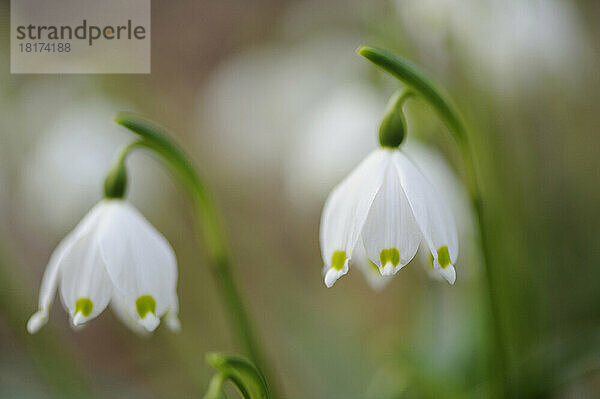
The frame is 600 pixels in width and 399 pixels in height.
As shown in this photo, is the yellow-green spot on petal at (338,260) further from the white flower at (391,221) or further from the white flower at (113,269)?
the white flower at (113,269)

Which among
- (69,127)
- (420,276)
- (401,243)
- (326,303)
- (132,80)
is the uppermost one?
(132,80)

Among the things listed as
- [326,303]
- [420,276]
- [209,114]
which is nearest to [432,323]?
[420,276]

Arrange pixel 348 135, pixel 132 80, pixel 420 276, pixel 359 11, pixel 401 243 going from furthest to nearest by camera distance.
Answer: pixel 132 80 → pixel 359 11 → pixel 420 276 → pixel 348 135 → pixel 401 243

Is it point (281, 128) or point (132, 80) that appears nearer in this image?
point (281, 128)

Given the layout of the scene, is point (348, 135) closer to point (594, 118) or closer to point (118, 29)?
point (118, 29)

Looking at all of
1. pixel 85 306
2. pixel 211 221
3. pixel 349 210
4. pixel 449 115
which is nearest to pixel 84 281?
pixel 85 306

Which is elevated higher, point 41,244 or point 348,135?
point 348,135

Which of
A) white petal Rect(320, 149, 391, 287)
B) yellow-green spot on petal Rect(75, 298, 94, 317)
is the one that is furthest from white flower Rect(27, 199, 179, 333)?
white petal Rect(320, 149, 391, 287)
